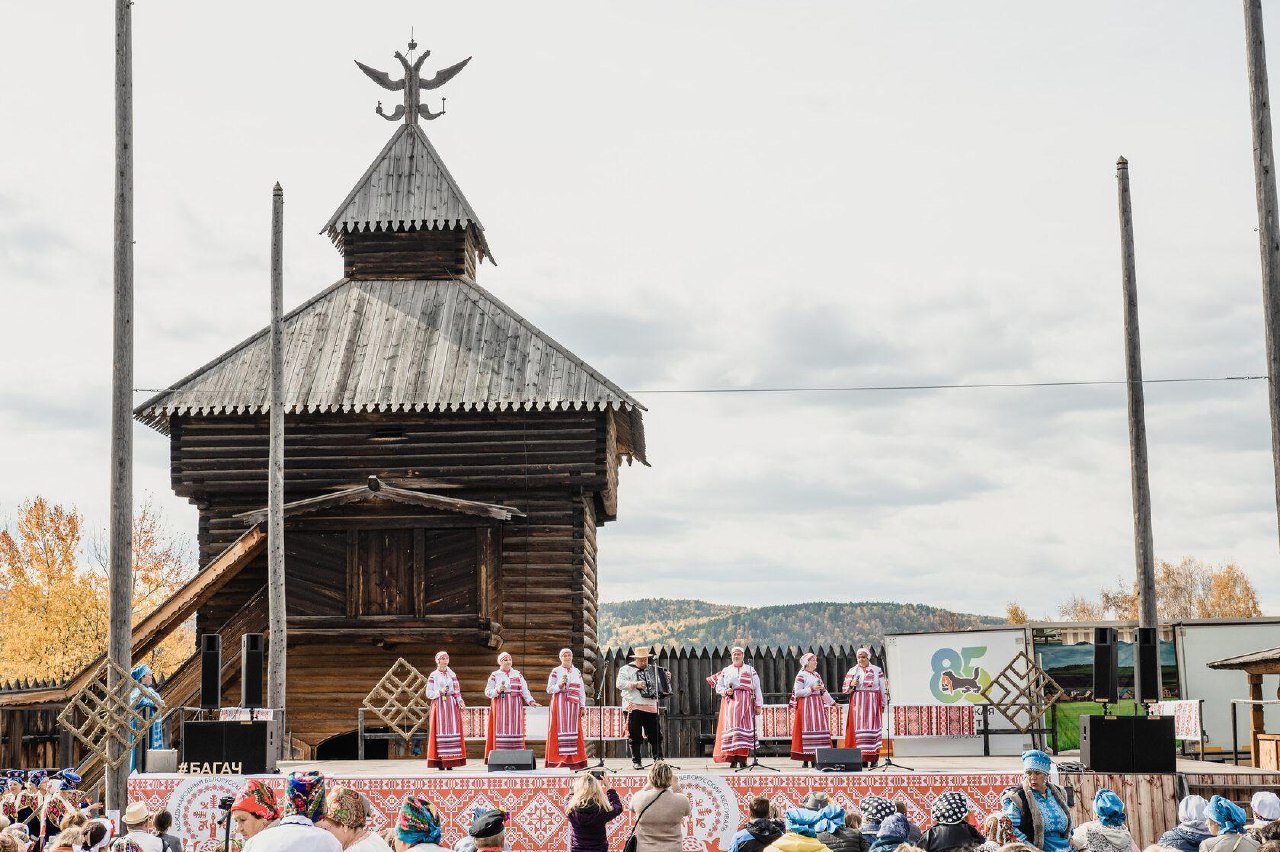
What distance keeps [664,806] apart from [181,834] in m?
7.64

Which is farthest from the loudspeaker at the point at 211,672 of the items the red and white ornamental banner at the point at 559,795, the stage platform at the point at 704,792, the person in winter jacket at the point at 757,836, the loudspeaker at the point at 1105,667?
the person in winter jacket at the point at 757,836

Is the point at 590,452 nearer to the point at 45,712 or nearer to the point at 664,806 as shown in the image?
the point at 45,712

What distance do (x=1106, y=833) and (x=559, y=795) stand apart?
303 inches

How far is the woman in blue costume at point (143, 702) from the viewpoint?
1606 cm

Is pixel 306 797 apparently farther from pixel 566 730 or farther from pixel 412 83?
pixel 412 83

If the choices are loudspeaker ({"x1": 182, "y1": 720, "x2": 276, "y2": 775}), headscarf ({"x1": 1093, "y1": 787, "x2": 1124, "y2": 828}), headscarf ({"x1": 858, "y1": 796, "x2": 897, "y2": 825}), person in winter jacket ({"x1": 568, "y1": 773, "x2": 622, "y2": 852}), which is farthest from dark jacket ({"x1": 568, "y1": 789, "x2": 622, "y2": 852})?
loudspeaker ({"x1": 182, "y1": 720, "x2": 276, "y2": 775})

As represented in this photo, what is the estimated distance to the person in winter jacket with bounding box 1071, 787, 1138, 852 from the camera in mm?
9352

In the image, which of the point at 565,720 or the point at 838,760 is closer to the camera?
the point at 838,760

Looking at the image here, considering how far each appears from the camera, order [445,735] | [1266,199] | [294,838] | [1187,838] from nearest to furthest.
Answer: [294,838] < [1187,838] < [1266,199] < [445,735]

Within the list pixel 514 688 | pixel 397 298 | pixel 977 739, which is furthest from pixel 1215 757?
pixel 397 298

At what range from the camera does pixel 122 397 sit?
15.9m

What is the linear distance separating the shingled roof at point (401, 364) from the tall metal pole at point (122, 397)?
1225 centimetres

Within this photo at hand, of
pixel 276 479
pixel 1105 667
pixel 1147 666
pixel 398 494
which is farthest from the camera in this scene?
pixel 398 494

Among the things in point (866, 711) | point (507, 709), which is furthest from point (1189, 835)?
point (507, 709)
